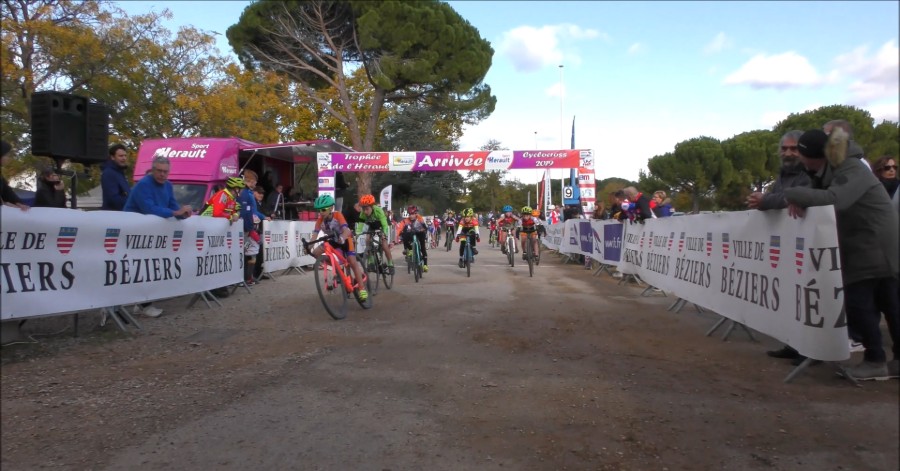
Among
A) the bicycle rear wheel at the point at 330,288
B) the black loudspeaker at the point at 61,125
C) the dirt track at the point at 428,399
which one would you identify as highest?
the black loudspeaker at the point at 61,125

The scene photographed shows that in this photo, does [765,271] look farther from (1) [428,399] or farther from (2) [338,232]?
(2) [338,232]

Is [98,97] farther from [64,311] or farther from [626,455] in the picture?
[626,455]

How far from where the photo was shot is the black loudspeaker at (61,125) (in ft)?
10.3

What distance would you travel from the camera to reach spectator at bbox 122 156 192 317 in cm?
775

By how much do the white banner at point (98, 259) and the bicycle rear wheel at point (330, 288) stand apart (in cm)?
189

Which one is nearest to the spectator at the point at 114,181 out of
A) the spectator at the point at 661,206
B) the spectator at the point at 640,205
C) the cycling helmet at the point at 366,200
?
the cycling helmet at the point at 366,200

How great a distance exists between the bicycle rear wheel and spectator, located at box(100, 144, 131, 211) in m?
2.74

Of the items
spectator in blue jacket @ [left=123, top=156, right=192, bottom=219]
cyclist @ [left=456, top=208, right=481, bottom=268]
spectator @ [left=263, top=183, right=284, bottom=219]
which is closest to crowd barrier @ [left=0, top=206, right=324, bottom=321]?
spectator in blue jacket @ [left=123, top=156, right=192, bottom=219]

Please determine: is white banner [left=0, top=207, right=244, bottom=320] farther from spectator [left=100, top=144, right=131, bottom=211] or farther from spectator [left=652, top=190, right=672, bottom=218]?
spectator [left=652, top=190, right=672, bottom=218]

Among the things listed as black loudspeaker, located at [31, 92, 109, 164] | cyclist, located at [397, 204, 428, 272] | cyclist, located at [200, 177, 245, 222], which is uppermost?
black loudspeaker, located at [31, 92, 109, 164]

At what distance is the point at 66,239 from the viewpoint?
626cm

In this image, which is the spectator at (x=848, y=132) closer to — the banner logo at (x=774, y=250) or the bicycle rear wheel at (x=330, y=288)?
the banner logo at (x=774, y=250)

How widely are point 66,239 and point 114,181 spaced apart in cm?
205

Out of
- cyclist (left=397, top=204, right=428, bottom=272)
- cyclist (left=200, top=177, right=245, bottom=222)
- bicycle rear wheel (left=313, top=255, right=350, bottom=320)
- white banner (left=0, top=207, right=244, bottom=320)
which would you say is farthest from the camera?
cyclist (left=397, top=204, right=428, bottom=272)
